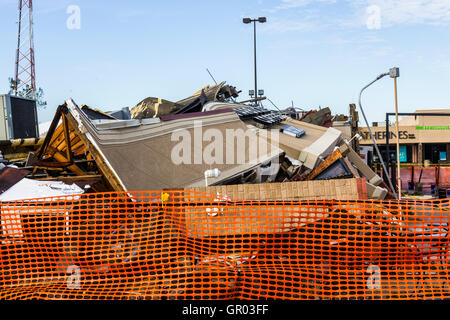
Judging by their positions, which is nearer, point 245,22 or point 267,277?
point 267,277

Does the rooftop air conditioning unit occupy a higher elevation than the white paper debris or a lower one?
higher

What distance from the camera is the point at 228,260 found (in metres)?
Result: 4.49

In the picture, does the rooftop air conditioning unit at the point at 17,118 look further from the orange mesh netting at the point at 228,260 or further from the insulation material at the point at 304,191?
the insulation material at the point at 304,191

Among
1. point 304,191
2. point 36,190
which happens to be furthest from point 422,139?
point 36,190

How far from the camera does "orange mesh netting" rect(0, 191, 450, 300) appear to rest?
418 centimetres

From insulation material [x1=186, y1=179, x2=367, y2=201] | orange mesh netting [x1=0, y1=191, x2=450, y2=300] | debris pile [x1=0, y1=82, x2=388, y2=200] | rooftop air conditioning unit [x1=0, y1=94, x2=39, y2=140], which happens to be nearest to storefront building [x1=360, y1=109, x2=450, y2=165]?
rooftop air conditioning unit [x1=0, y1=94, x2=39, y2=140]

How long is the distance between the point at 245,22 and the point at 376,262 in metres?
21.9

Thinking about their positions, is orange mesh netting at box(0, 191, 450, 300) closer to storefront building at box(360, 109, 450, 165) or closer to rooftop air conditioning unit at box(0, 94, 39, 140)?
rooftop air conditioning unit at box(0, 94, 39, 140)

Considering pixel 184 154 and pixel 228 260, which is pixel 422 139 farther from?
pixel 228 260
